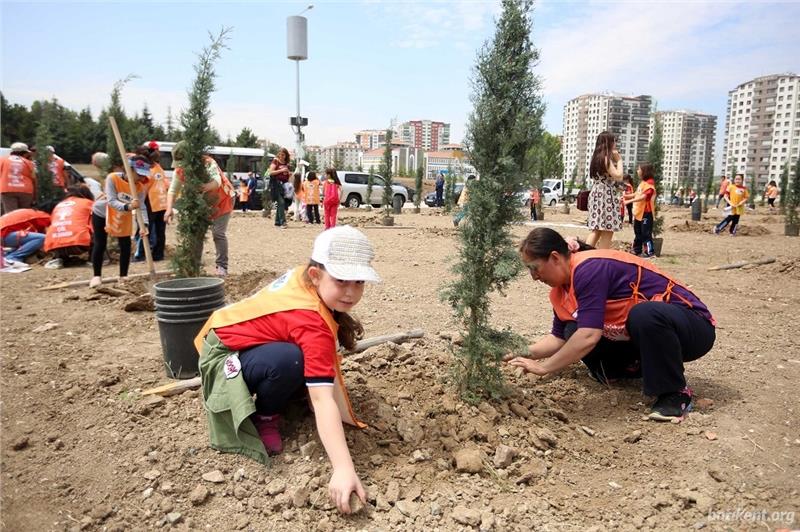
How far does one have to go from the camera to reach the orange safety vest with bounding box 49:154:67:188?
10797 mm

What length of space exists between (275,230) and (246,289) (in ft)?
27.5

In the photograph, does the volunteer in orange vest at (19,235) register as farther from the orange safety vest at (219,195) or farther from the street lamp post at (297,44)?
the street lamp post at (297,44)

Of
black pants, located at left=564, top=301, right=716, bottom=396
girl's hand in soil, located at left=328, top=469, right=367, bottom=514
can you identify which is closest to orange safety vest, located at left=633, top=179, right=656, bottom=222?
black pants, located at left=564, top=301, right=716, bottom=396

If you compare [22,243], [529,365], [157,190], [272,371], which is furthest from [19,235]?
[529,365]

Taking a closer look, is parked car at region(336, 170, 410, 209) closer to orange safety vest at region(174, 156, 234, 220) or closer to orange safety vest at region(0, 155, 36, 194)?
orange safety vest at region(0, 155, 36, 194)

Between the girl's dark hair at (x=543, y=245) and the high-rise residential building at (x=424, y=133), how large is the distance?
10600 centimetres

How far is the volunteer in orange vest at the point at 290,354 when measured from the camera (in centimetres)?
224

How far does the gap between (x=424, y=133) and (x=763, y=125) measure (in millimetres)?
67702

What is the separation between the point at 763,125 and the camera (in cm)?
5412

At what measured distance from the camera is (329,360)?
7.59 feet

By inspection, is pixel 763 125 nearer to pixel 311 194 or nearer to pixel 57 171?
pixel 311 194

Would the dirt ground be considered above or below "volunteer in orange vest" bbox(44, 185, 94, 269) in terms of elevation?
below

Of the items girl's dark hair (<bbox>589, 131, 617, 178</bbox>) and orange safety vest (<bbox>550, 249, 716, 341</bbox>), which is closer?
orange safety vest (<bbox>550, 249, 716, 341</bbox>)

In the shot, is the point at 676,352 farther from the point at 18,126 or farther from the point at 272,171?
the point at 18,126
